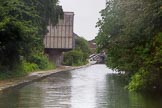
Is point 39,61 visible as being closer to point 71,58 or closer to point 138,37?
point 138,37

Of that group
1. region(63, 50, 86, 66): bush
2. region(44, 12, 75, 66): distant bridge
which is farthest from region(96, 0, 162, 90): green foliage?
region(63, 50, 86, 66): bush

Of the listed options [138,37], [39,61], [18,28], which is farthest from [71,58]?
[138,37]

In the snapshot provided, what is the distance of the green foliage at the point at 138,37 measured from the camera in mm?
22031

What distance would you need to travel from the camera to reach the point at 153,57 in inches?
885

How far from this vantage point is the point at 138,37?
2389cm

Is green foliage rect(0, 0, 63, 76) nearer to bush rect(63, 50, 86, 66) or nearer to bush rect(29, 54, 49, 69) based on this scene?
bush rect(29, 54, 49, 69)

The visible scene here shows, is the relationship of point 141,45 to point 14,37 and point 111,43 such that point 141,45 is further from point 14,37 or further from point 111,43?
point 14,37

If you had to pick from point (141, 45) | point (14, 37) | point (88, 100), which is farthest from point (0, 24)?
point (88, 100)

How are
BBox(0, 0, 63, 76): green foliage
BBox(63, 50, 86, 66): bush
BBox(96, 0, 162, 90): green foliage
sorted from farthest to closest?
BBox(63, 50, 86, 66): bush → BBox(0, 0, 63, 76): green foliage → BBox(96, 0, 162, 90): green foliage

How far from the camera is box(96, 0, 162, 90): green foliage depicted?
22.0 meters

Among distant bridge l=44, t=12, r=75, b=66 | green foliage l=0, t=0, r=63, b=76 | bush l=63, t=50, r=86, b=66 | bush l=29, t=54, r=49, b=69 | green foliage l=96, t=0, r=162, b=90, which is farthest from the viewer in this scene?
bush l=63, t=50, r=86, b=66

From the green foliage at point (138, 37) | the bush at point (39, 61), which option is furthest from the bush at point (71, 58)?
the green foliage at point (138, 37)

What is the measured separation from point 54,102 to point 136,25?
6.43 m

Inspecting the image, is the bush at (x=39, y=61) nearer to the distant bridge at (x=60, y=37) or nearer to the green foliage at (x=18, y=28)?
the green foliage at (x=18, y=28)
